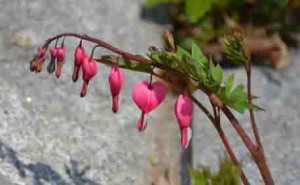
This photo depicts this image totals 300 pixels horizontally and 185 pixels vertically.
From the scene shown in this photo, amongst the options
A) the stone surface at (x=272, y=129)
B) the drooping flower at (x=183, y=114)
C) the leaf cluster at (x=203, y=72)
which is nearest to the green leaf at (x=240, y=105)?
the leaf cluster at (x=203, y=72)

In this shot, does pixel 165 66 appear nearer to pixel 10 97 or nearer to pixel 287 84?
pixel 10 97

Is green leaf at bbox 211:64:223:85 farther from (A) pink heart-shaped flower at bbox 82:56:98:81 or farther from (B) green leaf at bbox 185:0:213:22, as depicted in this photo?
(B) green leaf at bbox 185:0:213:22

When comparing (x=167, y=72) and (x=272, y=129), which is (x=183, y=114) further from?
(x=272, y=129)

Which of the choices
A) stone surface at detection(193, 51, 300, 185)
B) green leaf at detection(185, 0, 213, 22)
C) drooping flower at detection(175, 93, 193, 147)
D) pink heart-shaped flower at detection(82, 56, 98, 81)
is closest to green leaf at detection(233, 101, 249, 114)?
drooping flower at detection(175, 93, 193, 147)

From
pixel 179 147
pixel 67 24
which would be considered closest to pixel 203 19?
pixel 67 24

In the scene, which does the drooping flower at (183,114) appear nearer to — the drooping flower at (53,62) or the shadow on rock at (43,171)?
the drooping flower at (53,62)

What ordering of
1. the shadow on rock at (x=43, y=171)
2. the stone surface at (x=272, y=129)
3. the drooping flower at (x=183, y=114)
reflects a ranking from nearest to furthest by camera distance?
the drooping flower at (x=183, y=114), the shadow on rock at (x=43, y=171), the stone surface at (x=272, y=129)

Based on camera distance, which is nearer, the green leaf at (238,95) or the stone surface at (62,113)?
the green leaf at (238,95)

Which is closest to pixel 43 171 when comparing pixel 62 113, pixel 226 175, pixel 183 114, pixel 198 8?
pixel 62 113
